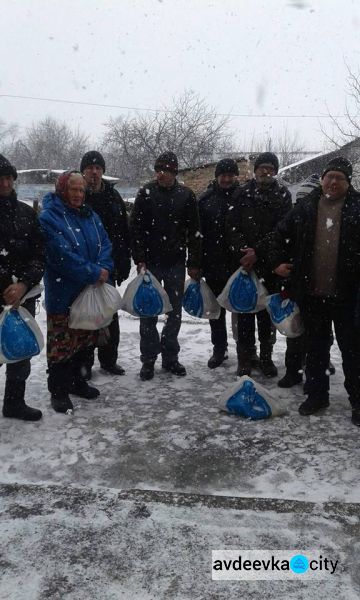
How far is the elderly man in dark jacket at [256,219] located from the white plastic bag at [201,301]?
0.91ft

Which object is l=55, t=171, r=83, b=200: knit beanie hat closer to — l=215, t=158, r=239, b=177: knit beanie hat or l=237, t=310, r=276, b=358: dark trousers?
l=215, t=158, r=239, b=177: knit beanie hat

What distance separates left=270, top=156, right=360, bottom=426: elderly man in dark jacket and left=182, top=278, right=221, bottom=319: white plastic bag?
89 centimetres

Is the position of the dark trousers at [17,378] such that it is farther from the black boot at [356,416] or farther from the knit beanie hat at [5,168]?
the black boot at [356,416]

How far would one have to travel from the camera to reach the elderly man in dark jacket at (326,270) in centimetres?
327

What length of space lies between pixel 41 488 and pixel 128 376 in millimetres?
1843

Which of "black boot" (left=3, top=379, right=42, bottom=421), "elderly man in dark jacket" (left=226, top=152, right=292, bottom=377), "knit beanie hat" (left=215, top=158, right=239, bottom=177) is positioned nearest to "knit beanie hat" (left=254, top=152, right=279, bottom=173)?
"elderly man in dark jacket" (left=226, top=152, right=292, bottom=377)

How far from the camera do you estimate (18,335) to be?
10.2ft

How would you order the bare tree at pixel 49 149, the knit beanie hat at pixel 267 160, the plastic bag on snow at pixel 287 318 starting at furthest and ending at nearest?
the bare tree at pixel 49 149
the knit beanie hat at pixel 267 160
the plastic bag on snow at pixel 287 318

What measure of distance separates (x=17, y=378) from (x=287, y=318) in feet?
6.76

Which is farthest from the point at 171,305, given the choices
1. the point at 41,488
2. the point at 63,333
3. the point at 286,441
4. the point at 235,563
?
the point at 235,563

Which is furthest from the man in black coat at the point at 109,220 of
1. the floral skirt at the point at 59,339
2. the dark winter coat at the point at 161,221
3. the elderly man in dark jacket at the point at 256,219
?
the elderly man in dark jacket at the point at 256,219

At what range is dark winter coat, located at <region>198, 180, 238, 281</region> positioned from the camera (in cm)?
430

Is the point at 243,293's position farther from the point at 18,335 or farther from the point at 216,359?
the point at 18,335

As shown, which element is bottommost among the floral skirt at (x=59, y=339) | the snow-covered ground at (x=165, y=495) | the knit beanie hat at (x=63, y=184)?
the snow-covered ground at (x=165, y=495)
